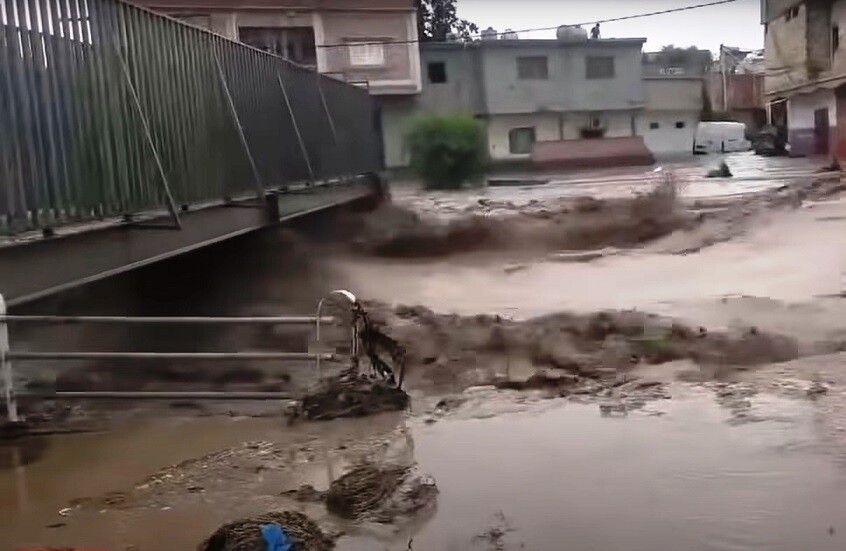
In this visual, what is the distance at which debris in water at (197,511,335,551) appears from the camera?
389 centimetres

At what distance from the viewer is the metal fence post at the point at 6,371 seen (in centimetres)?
604

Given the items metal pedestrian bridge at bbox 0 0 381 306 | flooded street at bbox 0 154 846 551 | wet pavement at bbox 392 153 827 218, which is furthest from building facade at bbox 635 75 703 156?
metal pedestrian bridge at bbox 0 0 381 306

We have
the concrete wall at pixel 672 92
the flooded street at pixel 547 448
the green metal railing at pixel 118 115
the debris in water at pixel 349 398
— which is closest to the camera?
the flooded street at pixel 547 448

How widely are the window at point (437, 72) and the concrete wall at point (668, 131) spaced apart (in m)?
10.9

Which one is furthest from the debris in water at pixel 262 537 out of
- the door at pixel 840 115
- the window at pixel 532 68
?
the window at pixel 532 68

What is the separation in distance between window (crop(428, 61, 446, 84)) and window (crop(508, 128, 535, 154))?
14.0ft

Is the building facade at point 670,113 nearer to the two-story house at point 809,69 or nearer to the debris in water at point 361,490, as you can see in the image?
the two-story house at point 809,69

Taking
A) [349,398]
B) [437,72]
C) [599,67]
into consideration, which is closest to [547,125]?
[599,67]

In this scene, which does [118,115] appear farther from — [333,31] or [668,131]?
[668,131]

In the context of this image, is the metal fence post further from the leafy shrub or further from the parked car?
the parked car

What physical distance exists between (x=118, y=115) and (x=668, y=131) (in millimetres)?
42761

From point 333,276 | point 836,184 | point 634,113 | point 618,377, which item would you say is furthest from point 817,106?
point 618,377

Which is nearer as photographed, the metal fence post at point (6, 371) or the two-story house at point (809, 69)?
the metal fence post at point (6, 371)

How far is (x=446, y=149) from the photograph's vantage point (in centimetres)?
3253
